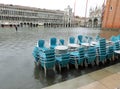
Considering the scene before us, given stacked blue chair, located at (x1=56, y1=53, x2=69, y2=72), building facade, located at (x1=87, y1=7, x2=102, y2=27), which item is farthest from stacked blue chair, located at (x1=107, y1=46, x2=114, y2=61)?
building facade, located at (x1=87, y1=7, x2=102, y2=27)

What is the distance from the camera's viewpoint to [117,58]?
28.5 ft

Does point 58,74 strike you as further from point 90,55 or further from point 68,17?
point 68,17

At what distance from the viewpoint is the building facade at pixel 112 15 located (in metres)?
34.5

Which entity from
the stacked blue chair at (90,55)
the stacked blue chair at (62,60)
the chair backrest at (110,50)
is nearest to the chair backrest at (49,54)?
the stacked blue chair at (62,60)

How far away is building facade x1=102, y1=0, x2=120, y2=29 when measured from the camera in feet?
113

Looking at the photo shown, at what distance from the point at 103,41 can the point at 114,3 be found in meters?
31.9

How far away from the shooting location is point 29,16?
88938mm

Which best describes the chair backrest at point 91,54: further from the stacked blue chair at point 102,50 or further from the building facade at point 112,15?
the building facade at point 112,15

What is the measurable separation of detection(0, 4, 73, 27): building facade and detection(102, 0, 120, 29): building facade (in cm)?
4788

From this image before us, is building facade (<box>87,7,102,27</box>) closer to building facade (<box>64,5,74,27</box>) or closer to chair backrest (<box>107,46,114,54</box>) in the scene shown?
building facade (<box>64,5,74,27</box>)

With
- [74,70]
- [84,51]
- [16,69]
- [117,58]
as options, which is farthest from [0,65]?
[117,58]

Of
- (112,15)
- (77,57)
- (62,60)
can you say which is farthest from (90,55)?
(112,15)

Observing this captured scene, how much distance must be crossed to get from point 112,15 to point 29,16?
205 ft

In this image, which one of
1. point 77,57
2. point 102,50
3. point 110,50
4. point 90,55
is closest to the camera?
point 77,57
